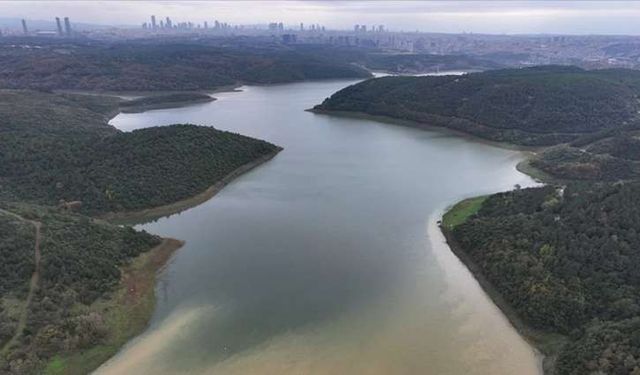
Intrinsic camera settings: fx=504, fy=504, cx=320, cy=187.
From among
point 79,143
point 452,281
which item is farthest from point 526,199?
point 79,143

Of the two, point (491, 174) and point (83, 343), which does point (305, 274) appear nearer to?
point (83, 343)

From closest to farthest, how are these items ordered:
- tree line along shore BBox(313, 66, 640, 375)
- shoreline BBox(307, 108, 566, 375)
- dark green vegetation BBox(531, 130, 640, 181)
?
tree line along shore BBox(313, 66, 640, 375)
shoreline BBox(307, 108, 566, 375)
dark green vegetation BBox(531, 130, 640, 181)

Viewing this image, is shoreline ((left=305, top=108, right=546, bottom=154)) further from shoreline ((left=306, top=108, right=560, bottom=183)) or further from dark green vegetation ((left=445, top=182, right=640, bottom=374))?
dark green vegetation ((left=445, top=182, right=640, bottom=374))

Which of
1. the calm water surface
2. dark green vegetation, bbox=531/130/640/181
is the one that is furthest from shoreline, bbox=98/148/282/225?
dark green vegetation, bbox=531/130/640/181

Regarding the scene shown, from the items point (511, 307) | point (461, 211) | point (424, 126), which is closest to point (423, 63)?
point (424, 126)

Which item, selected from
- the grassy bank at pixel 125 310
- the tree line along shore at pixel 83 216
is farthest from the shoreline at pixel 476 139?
the grassy bank at pixel 125 310

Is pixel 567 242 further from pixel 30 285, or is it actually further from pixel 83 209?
pixel 83 209

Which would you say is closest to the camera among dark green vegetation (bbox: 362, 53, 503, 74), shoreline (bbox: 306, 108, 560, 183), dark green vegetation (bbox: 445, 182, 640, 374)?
dark green vegetation (bbox: 445, 182, 640, 374)
